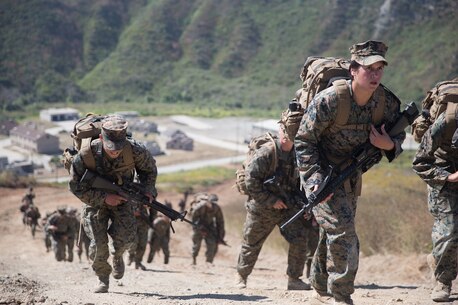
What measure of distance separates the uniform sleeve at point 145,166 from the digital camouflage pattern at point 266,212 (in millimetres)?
1161

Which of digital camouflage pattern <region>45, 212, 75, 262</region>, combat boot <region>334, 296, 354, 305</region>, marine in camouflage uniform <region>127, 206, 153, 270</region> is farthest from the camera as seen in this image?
digital camouflage pattern <region>45, 212, 75, 262</region>

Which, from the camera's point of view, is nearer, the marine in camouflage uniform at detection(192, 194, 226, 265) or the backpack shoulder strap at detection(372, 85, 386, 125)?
the backpack shoulder strap at detection(372, 85, 386, 125)

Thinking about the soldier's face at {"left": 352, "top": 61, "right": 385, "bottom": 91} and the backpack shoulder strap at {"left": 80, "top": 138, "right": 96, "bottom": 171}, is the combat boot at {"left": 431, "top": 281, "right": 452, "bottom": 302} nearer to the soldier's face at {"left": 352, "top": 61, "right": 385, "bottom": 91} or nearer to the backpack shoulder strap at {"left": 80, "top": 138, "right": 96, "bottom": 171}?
Answer: the soldier's face at {"left": 352, "top": 61, "right": 385, "bottom": 91}

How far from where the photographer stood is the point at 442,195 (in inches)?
277

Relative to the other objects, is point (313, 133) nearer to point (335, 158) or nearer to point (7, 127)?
point (335, 158)

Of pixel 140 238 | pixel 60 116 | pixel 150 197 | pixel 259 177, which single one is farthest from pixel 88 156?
pixel 60 116

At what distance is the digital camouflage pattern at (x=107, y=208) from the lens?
27.1 ft

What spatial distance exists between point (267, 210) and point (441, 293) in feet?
8.35

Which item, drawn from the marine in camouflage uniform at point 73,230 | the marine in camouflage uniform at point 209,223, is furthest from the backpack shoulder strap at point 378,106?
the marine in camouflage uniform at point 73,230

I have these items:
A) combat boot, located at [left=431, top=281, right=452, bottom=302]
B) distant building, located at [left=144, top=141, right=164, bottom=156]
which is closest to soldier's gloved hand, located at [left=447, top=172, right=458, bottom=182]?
combat boot, located at [left=431, top=281, right=452, bottom=302]

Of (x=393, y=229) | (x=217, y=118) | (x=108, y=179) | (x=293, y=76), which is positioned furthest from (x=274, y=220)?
(x=293, y=76)

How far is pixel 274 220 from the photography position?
909 cm

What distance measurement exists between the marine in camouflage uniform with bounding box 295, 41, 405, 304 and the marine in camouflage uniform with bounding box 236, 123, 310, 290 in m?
1.98

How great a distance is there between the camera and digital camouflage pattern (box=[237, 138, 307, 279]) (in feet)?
28.6
